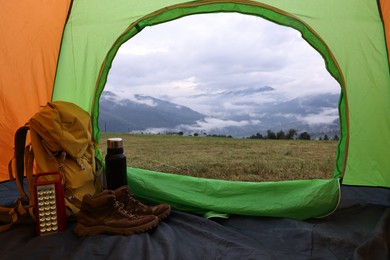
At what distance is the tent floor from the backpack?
0.27 feet

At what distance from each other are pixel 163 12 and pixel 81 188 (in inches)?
35.1

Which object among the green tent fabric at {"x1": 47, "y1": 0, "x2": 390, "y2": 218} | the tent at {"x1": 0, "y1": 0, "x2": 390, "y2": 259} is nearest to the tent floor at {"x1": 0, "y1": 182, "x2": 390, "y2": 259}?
the tent at {"x1": 0, "y1": 0, "x2": 390, "y2": 259}

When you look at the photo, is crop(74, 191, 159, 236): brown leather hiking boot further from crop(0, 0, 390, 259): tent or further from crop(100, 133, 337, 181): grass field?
crop(100, 133, 337, 181): grass field

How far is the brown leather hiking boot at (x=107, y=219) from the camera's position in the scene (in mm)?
1200

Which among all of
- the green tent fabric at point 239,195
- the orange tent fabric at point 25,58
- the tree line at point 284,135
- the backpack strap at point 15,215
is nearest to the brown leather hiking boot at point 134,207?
the green tent fabric at point 239,195

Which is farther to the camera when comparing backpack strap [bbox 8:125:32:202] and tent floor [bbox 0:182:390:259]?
backpack strap [bbox 8:125:32:202]

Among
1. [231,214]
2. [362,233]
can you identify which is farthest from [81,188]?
[362,233]

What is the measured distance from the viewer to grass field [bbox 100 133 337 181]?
1.99 metres

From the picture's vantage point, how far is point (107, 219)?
4.05 ft

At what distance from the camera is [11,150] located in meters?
1.72

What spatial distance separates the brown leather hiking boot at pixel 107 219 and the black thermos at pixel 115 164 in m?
0.18

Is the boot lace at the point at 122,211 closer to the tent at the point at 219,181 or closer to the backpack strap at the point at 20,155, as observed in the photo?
the tent at the point at 219,181

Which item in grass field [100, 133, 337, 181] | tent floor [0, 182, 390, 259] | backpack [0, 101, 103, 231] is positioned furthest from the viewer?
grass field [100, 133, 337, 181]

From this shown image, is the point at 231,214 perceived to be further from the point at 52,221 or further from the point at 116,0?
the point at 116,0
